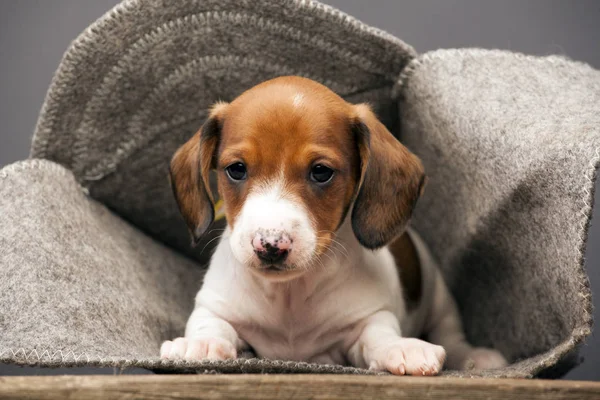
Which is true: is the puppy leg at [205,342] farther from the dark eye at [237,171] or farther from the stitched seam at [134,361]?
the dark eye at [237,171]

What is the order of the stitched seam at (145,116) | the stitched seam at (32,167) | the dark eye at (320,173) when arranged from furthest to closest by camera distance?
1. the stitched seam at (145,116)
2. the stitched seam at (32,167)
3. the dark eye at (320,173)

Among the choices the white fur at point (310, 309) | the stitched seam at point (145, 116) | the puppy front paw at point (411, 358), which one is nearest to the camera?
the puppy front paw at point (411, 358)

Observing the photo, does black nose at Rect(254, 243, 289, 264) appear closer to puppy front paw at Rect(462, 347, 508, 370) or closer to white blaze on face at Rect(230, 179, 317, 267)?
white blaze on face at Rect(230, 179, 317, 267)

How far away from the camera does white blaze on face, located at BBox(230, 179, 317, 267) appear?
1.87m

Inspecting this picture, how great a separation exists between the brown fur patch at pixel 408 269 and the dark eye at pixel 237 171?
687 mm

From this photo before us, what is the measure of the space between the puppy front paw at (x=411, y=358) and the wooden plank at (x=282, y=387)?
0.95 feet

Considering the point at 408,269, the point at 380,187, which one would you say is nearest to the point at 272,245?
the point at 380,187

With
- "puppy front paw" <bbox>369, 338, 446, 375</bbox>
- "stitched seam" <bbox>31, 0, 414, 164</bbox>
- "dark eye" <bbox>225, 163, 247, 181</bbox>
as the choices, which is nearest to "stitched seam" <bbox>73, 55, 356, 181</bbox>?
"stitched seam" <bbox>31, 0, 414, 164</bbox>

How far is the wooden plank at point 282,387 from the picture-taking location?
1415 millimetres

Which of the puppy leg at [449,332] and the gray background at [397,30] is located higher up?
the gray background at [397,30]

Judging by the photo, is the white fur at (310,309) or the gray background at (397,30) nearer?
the white fur at (310,309)

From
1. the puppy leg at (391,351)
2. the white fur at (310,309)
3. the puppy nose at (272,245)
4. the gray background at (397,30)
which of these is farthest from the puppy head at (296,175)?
the gray background at (397,30)

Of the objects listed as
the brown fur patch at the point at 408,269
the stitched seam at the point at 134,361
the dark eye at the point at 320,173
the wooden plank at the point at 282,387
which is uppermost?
the dark eye at the point at 320,173

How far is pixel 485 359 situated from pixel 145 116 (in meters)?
1.36
